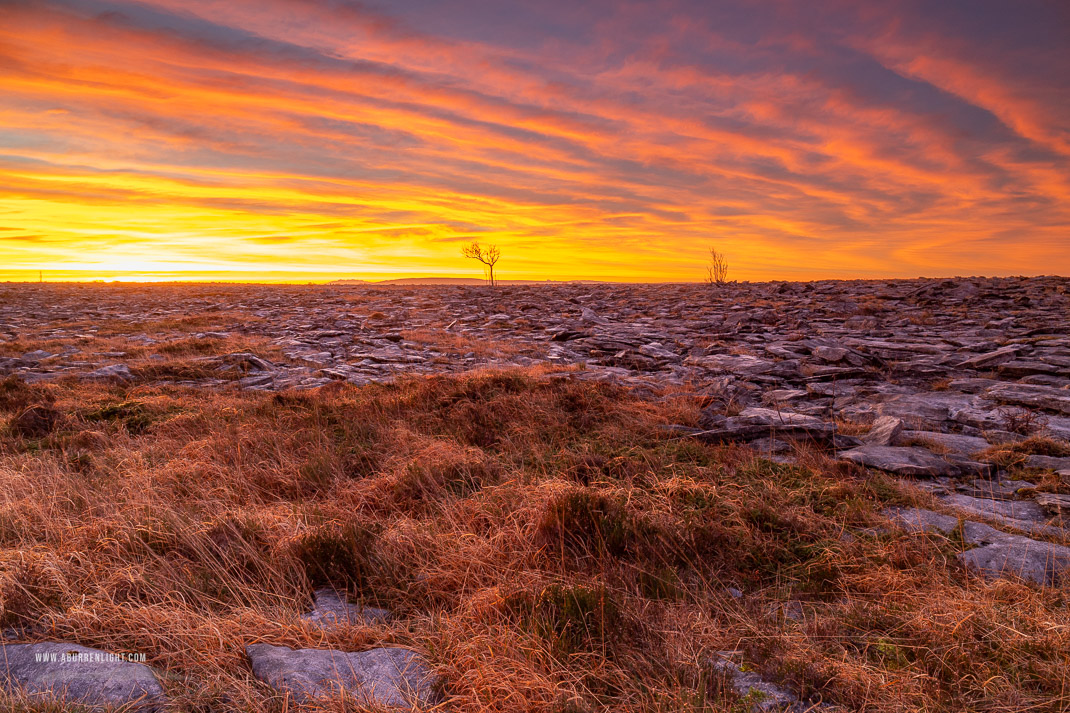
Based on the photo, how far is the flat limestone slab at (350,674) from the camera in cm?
278

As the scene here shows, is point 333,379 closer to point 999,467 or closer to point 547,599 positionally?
point 547,599

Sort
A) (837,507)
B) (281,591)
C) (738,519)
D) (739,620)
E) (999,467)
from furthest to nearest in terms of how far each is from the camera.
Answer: (999,467), (837,507), (738,519), (281,591), (739,620)

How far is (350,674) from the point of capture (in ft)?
9.73

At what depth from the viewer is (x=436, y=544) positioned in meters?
4.28

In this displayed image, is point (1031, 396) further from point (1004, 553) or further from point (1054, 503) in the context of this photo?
point (1004, 553)

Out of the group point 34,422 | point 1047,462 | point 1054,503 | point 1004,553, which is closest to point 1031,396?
point 1047,462

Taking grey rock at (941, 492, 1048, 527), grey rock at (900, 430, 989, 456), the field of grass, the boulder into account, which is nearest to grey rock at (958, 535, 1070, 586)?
the field of grass

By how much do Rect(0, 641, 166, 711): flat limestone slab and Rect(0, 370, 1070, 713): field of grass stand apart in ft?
0.40

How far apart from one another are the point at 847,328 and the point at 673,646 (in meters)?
17.3

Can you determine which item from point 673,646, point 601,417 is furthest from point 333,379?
point 673,646

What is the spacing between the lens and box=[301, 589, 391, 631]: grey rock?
138 inches

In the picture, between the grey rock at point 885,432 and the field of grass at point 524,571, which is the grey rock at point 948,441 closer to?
the grey rock at point 885,432

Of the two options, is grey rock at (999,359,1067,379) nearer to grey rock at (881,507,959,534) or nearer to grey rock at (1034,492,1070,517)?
grey rock at (1034,492,1070,517)

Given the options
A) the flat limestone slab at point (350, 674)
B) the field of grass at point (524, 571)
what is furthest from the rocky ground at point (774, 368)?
the field of grass at point (524, 571)
